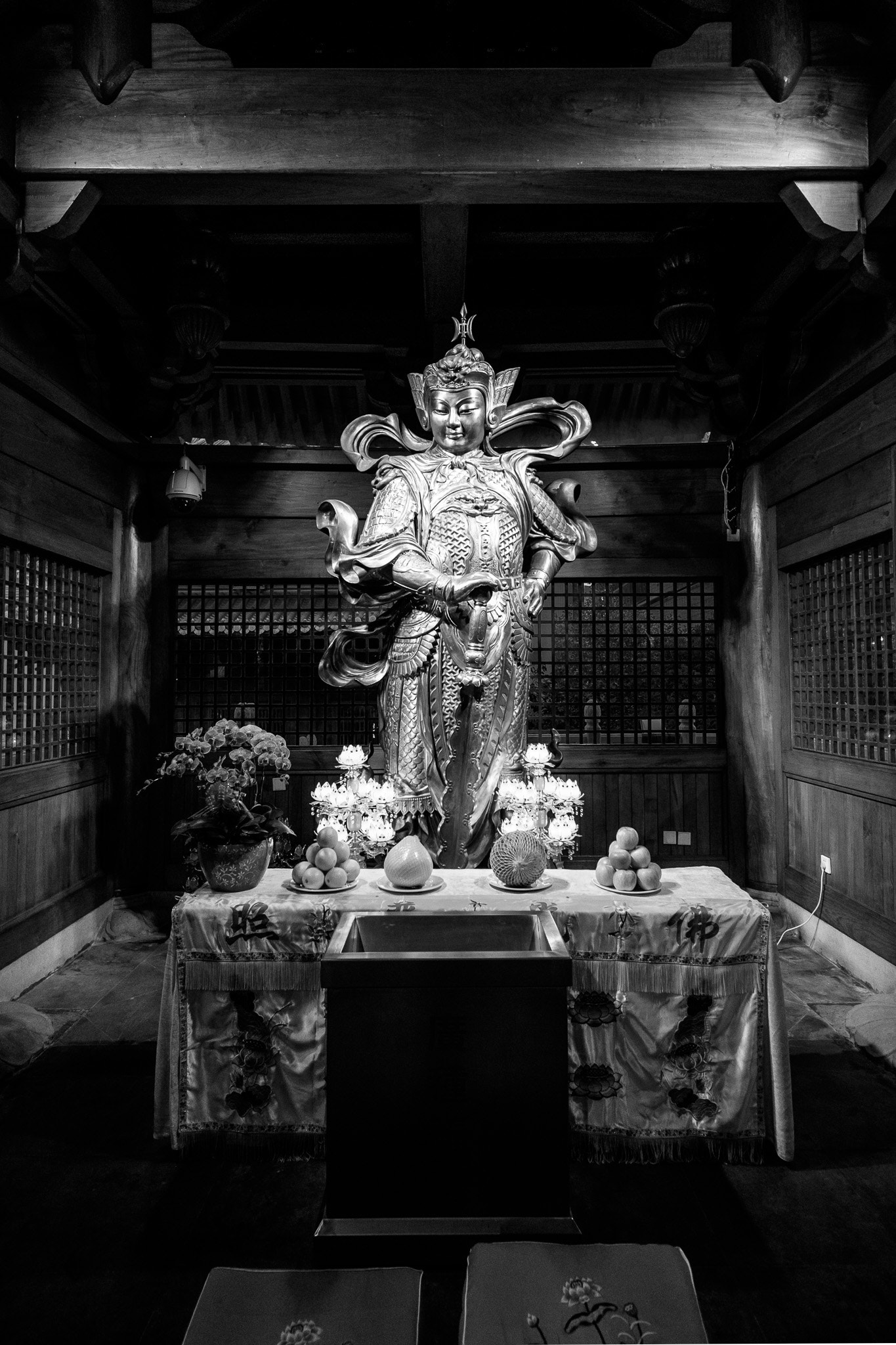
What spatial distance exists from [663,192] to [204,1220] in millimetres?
4174

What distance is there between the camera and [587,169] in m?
3.06

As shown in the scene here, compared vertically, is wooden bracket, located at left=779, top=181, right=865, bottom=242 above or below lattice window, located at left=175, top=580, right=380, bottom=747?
above

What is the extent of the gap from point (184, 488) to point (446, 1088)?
4.04 meters

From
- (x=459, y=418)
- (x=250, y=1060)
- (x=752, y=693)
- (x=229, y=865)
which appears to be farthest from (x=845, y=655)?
(x=250, y=1060)

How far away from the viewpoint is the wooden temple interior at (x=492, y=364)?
3053mm

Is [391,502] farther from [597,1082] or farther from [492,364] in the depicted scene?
[597,1082]

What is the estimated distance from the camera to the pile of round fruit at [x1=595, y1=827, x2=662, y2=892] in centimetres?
286

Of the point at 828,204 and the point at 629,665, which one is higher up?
the point at 828,204

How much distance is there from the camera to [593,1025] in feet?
8.93

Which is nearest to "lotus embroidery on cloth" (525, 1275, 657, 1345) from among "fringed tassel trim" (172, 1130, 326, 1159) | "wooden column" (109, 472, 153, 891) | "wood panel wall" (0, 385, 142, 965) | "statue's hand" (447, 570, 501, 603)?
"fringed tassel trim" (172, 1130, 326, 1159)

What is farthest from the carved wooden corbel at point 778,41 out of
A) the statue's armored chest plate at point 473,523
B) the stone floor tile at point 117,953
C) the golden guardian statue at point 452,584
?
the stone floor tile at point 117,953

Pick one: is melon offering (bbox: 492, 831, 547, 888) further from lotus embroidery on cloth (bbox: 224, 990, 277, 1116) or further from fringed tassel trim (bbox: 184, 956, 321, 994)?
lotus embroidery on cloth (bbox: 224, 990, 277, 1116)

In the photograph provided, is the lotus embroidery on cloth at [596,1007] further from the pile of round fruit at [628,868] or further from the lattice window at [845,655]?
the lattice window at [845,655]

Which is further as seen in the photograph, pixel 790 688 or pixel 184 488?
pixel 790 688
